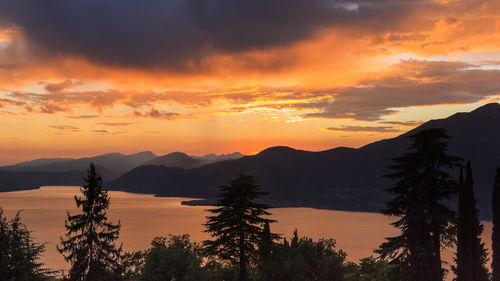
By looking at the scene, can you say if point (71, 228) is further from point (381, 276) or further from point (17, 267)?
point (381, 276)

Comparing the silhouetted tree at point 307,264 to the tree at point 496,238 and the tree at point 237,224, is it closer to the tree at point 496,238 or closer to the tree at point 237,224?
the tree at point 237,224

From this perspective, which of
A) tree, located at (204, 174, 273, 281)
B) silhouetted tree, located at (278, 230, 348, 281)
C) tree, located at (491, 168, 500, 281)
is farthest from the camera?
silhouetted tree, located at (278, 230, 348, 281)

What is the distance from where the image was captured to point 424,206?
30125 millimetres

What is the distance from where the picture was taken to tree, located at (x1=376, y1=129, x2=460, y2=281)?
29641mm

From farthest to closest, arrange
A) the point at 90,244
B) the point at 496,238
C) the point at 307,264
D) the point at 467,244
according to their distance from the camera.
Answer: the point at 307,264
the point at 496,238
the point at 467,244
the point at 90,244

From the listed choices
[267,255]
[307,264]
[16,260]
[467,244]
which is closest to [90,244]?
[16,260]

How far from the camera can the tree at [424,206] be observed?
29641 millimetres

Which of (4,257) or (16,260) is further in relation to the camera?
(16,260)

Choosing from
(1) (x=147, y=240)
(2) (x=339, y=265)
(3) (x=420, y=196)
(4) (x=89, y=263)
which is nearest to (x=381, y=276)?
(2) (x=339, y=265)

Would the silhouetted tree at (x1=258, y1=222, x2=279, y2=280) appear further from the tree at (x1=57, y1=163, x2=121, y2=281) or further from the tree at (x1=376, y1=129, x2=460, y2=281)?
the tree at (x1=376, y1=129, x2=460, y2=281)

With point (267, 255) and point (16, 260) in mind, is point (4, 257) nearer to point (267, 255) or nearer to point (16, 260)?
point (16, 260)

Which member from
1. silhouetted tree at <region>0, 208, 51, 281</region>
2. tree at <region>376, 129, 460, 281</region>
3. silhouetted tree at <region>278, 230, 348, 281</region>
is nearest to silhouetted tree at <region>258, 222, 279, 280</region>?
silhouetted tree at <region>278, 230, 348, 281</region>

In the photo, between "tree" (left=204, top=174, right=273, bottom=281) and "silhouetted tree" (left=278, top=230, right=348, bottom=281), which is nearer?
"tree" (left=204, top=174, right=273, bottom=281)

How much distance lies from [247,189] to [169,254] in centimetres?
1398
